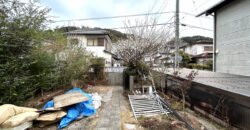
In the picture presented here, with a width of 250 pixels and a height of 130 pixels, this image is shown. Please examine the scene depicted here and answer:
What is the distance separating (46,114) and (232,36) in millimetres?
8325

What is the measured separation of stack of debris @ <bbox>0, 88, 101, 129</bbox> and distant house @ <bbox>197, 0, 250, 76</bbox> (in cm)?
683

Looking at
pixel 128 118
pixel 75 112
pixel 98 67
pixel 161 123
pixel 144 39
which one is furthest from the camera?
pixel 98 67

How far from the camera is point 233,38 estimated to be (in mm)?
4547

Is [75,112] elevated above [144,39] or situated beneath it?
situated beneath

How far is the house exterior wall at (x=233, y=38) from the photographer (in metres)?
4.08

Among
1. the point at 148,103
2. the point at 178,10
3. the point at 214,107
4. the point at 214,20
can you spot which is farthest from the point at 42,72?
the point at 214,20

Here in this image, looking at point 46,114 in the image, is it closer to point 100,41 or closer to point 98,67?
point 98,67

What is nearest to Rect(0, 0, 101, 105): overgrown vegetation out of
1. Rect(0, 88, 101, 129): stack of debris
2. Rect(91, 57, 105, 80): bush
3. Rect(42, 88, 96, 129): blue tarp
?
Rect(0, 88, 101, 129): stack of debris

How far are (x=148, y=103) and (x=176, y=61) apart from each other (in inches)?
164

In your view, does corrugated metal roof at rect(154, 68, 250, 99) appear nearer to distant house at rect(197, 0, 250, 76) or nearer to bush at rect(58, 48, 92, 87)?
distant house at rect(197, 0, 250, 76)

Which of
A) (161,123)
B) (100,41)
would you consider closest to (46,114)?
(161,123)

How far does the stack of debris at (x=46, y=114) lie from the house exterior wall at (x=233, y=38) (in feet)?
22.3

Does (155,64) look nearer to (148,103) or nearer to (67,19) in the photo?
Result: (148,103)

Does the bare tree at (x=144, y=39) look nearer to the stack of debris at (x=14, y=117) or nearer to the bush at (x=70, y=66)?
the bush at (x=70, y=66)
